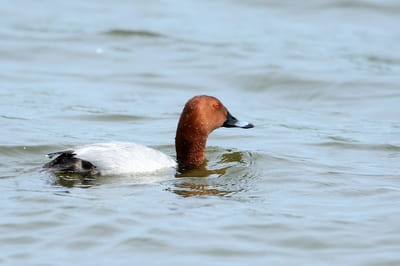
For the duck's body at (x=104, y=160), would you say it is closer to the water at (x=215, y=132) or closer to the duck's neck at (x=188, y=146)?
the water at (x=215, y=132)

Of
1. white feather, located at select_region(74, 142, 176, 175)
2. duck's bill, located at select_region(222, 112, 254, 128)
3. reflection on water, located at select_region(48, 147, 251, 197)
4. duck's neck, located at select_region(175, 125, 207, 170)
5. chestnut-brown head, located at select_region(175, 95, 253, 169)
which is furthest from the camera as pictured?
duck's bill, located at select_region(222, 112, 254, 128)

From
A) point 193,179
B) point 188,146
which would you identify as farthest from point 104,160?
point 188,146

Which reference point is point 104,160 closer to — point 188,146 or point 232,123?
point 188,146

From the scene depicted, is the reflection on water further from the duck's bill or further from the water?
the duck's bill

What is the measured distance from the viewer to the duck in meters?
8.71

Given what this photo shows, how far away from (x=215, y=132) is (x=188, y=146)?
210 cm

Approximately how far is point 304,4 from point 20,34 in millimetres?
6088

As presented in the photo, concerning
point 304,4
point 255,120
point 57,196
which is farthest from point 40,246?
point 304,4

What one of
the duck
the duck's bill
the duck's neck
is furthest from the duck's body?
the duck's bill

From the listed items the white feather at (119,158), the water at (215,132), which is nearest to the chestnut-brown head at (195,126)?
the water at (215,132)

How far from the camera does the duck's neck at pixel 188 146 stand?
9500 millimetres

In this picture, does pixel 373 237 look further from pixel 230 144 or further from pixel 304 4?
pixel 304 4

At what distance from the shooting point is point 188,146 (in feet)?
31.2

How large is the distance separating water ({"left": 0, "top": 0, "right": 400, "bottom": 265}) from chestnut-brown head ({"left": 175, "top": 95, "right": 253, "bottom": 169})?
0.24 meters
